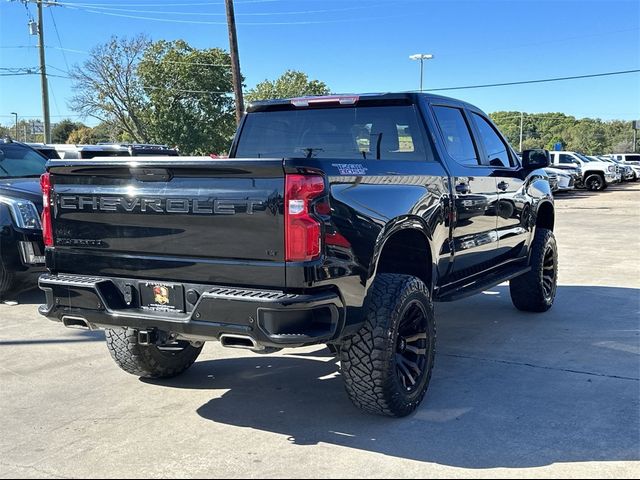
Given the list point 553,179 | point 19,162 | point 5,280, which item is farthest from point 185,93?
point 5,280

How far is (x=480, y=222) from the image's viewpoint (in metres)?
5.41

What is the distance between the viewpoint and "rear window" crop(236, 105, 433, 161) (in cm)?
481

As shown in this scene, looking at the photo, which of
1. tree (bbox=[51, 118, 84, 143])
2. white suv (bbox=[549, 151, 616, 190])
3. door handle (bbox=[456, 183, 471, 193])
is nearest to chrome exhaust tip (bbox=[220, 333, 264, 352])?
door handle (bbox=[456, 183, 471, 193])

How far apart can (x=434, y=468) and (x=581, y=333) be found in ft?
10.9

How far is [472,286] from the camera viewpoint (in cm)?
539

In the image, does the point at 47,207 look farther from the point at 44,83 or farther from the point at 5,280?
the point at 44,83

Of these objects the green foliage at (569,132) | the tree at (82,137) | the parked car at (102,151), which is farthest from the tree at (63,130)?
the parked car at (102,151)

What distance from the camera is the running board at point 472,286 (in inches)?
194

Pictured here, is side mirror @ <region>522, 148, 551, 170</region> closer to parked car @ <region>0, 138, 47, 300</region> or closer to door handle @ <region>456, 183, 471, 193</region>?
door handle @ <region>456, 183, 471, 193</region>

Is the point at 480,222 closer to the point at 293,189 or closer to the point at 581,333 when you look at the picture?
the point at 581,333

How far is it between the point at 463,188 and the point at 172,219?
7.93ft

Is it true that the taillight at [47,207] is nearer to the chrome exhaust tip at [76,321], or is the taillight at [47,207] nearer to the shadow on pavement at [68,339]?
the chrome exhaust tip at [76,321]

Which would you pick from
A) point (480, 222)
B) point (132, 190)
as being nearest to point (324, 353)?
point (480, 222)

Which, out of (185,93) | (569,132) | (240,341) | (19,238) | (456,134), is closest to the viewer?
(240,341)
